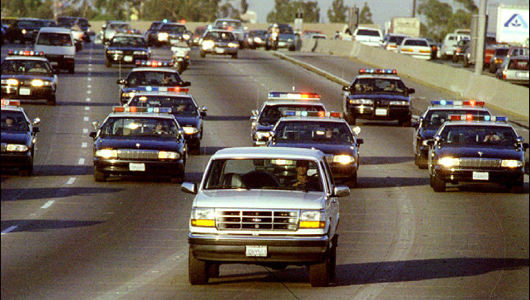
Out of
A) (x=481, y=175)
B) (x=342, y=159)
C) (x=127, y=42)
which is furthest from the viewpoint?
(x=127, y=42)

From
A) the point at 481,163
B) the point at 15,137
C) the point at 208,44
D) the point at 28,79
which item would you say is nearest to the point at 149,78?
the point at 28,79

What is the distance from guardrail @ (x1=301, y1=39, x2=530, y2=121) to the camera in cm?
4538

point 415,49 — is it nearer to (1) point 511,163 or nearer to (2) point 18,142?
(1) point 511,163

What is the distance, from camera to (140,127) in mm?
25609

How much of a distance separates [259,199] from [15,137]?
1330 cm

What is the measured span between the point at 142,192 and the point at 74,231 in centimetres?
561

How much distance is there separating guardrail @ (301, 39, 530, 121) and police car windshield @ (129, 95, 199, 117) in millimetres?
16557

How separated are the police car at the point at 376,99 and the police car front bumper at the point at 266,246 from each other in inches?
1021

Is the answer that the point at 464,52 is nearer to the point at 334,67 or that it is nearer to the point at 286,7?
the point at 334,67

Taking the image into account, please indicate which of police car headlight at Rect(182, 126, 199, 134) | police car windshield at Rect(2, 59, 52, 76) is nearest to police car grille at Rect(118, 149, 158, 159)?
police car headlight at Rect(182, 126, 199, 134)

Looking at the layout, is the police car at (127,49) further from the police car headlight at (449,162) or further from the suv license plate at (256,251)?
the suv license plate at (256,251)

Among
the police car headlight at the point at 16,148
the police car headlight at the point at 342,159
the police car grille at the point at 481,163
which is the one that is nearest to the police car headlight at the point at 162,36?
the police car headlight at the point at 16,148

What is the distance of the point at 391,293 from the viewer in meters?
12.8

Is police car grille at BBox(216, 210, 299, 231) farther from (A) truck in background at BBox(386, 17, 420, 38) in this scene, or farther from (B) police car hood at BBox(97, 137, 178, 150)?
(A) truck in background at BBox(386, 17, 420, 38)
